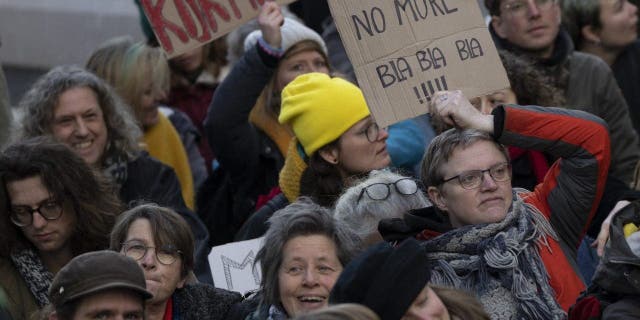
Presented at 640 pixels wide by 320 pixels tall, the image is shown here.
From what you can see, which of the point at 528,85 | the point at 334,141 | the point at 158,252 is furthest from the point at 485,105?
the point at 158,252

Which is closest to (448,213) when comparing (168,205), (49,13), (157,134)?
(168,205)

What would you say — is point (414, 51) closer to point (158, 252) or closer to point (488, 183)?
point (488, 183)

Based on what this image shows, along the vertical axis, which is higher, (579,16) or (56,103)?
(56,103)

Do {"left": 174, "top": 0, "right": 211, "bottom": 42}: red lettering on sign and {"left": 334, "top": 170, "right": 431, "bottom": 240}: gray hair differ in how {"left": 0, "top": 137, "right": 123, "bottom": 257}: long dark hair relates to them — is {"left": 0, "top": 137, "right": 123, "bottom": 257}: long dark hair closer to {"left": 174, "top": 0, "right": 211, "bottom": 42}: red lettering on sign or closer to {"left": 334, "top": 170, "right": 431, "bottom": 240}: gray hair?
{"left": 174, "top": 0, "right": 211, "bottom": 42}: red lettering on sign

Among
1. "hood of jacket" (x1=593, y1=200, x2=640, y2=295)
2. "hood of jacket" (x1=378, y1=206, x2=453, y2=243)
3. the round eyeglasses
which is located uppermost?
the round eyeglasses

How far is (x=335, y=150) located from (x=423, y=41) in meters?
0.81

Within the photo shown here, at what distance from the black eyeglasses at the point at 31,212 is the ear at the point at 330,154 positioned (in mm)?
1144

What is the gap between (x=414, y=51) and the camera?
611 centimetres

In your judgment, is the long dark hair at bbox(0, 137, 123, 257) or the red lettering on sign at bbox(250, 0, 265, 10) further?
the red lettering on sign at bbox(250, 0, 265, 10)

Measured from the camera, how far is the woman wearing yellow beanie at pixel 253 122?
7.22 m

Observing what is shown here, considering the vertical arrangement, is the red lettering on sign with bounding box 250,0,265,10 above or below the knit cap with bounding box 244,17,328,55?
above

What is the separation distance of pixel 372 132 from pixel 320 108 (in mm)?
246

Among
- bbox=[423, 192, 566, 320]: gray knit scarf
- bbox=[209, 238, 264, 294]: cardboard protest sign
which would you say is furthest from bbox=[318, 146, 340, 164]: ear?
bbox=[423, 192, 566, 320]: gray knit scarf

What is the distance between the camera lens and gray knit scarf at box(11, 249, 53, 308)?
244 inches
